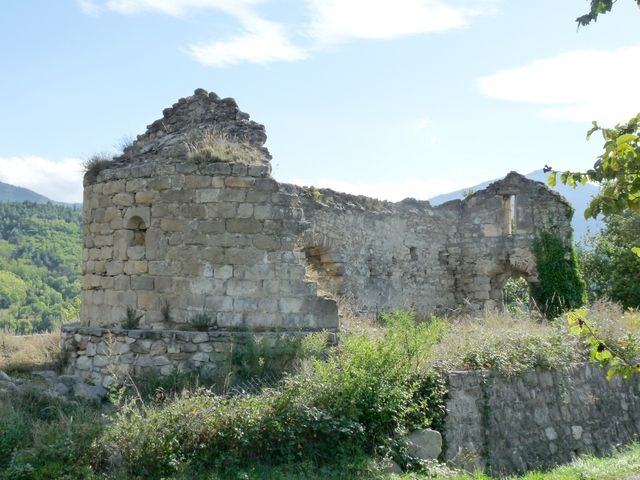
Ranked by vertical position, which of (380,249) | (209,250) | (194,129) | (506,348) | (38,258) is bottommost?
(506,348)

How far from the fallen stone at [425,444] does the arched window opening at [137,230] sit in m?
4.86

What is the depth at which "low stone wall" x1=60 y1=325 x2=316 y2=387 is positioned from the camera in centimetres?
952

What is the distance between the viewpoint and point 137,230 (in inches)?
417

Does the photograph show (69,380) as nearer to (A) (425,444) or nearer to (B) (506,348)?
(A) (425,444)

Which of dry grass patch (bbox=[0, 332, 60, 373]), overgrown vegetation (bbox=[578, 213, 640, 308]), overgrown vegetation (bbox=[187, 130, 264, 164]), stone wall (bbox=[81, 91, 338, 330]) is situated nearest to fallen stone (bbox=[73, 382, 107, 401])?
stone wall (bbox=[81, 91, 338, 330])

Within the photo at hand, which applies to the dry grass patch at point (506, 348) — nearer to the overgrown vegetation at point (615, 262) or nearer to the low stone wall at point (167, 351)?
the low stone wall at point (167, 351)

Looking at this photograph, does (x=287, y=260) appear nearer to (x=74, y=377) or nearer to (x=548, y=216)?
(x=74, y=377)

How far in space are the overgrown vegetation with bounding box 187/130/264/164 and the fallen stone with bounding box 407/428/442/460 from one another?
4.44 metres

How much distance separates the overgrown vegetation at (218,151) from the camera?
10.2 meters

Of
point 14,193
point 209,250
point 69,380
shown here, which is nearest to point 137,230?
point 209,250

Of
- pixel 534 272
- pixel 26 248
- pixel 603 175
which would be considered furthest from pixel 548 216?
pixel 26 248

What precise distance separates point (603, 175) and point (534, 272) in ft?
51.2

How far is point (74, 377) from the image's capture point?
32.0 ft

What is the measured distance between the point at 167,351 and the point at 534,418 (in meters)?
5.10
